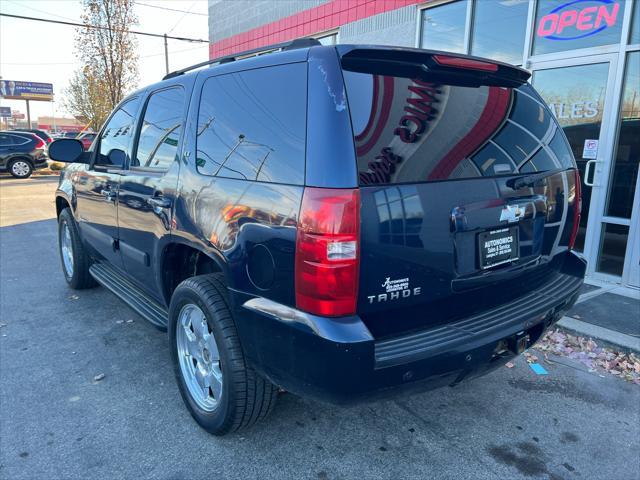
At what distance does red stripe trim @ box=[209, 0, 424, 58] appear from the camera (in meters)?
8.05

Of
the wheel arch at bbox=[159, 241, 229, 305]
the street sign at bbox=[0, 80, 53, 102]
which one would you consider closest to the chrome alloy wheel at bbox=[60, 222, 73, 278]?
the wheel arch at bbox=[159, 241, 229, 305]

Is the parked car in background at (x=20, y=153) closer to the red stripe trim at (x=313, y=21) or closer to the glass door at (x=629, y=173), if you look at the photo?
the red stripe trim at (x=313, y=21)

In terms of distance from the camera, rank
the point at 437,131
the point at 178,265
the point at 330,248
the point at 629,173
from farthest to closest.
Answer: the point at 629,173 → the point at 178,265 → the point at 437,131 → the point at 330,248

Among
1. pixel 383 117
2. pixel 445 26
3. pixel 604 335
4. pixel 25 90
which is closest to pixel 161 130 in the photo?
pixel 383 117

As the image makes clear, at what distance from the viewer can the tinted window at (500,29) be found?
611 cm

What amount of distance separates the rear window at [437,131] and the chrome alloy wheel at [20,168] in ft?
65.6

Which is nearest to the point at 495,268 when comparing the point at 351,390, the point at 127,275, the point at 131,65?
the point at 351,390

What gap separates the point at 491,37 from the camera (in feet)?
21.3

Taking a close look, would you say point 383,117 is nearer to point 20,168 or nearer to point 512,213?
point 512,213

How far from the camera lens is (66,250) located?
5355 millimetres

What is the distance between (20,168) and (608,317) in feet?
65.9

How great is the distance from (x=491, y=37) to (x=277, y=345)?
595 centimetres

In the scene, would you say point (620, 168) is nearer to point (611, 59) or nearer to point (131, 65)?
point (611, 59)

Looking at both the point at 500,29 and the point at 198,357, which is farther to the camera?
the point at 500,29
